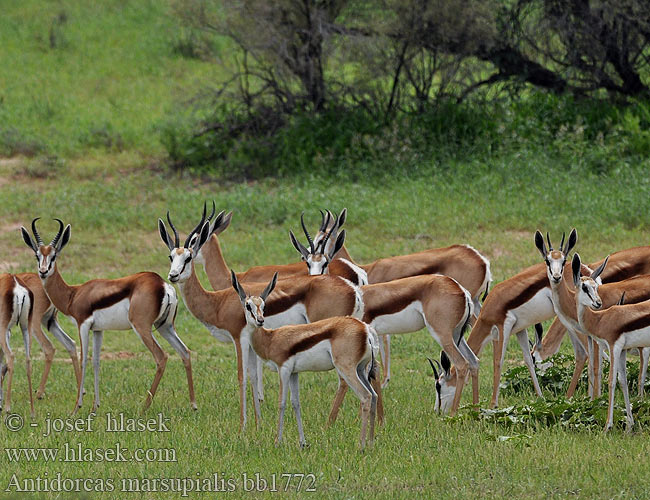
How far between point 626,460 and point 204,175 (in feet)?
39.7

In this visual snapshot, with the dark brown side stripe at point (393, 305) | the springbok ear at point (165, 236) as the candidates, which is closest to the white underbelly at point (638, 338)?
the dark brown side stripe at point (393, 305)

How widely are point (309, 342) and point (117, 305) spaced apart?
7.38ft

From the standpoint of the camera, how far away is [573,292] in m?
7.02

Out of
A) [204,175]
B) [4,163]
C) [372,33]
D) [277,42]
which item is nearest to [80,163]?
[4,163]

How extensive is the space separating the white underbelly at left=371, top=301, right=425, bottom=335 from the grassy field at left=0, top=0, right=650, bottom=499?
2.02ft

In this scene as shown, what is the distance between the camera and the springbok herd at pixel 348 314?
6.43 metres

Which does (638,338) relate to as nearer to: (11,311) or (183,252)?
(183,252)

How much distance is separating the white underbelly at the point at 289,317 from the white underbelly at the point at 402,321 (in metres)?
0.55

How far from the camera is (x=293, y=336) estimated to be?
21.2 ft

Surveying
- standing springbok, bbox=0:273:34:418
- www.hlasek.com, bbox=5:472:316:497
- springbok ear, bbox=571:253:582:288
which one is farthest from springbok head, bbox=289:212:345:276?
www.hlasek.com, bbox=5:472:316:497

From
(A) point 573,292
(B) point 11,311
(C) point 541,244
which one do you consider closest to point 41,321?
(B) point 11,311

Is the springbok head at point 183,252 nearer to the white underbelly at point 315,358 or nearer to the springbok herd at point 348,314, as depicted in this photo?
the springbok herd at point 348,314

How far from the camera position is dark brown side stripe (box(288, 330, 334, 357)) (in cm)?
630

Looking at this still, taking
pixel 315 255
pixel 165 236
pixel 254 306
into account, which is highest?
pixel 165 236
